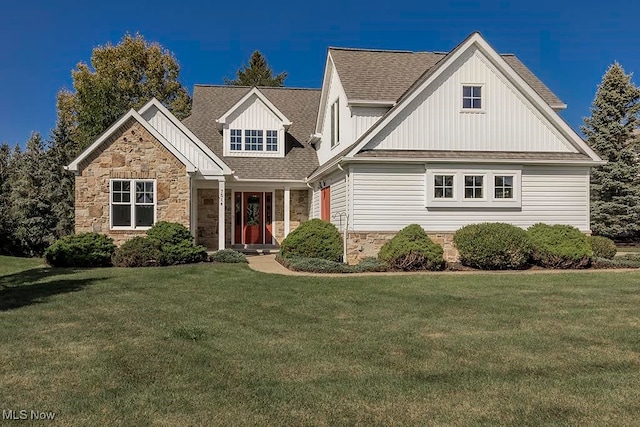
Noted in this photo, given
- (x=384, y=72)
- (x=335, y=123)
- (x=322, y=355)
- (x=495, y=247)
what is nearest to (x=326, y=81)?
(x=335, y=123)

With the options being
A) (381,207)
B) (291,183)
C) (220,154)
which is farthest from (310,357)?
(220,154)

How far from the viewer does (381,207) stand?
53.0 feet

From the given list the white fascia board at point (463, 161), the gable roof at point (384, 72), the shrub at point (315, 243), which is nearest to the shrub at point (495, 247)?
the white fascia board at point (463, 161)

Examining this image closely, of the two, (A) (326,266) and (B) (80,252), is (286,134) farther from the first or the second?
(B) (80,252)

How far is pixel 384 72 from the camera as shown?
19.3 meters

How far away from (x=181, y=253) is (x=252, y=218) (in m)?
7.00

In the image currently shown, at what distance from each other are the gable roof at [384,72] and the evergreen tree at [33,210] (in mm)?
15590

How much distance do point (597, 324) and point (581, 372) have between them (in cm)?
258

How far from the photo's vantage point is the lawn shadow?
955cm

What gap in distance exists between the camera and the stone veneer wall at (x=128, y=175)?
1706 cm

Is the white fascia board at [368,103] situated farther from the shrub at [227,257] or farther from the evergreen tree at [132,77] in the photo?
the evergreen tree at [132,77]

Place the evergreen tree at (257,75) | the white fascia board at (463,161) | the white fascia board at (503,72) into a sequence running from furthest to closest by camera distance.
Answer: the evergreen tree at (257,75) < the white fascia board at (503,72) < the white fascia board at (463,161)

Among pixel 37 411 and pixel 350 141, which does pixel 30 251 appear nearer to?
pixel 350 141

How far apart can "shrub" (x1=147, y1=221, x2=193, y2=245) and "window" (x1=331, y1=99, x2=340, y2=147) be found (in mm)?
6523
